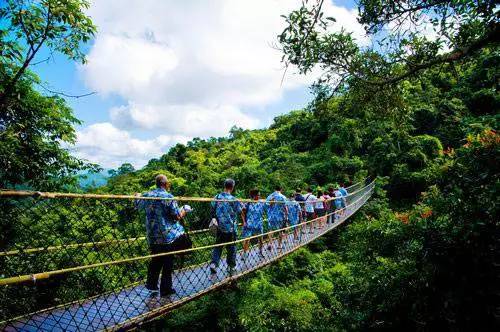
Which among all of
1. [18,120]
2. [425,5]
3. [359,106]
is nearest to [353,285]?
[359,106]

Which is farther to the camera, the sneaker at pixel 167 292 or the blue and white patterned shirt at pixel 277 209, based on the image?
the blue and white patterned shirt at pixel 277 209

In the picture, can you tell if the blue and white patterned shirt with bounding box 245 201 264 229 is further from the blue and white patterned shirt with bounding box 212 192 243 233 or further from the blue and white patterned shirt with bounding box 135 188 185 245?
the blue and white patterned shirt with bounding box 135 188 185 245

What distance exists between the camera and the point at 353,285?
18.0 feet

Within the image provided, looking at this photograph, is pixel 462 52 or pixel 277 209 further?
pixel 277 209

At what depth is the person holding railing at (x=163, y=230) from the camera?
2.77 metres

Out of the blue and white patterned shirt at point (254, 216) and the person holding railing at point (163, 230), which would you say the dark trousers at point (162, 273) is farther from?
the blue and white patterned shirt at point (254, 216)

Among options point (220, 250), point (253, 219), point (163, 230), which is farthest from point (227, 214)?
point (163, 230)

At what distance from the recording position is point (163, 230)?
9.09ft

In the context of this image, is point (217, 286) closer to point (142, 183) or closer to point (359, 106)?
point (359, 106)

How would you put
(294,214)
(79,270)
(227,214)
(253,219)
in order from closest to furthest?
(79,270)
(227,214)
(253,219)
(294,214)

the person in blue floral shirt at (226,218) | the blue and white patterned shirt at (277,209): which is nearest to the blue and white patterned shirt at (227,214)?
the person in blue floral shirt at (226,218)

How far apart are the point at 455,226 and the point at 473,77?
19.6m

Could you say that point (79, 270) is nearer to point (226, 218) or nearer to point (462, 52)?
point (226, 218)

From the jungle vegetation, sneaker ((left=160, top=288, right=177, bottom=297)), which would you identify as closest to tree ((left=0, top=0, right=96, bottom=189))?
the jungle vegetation
